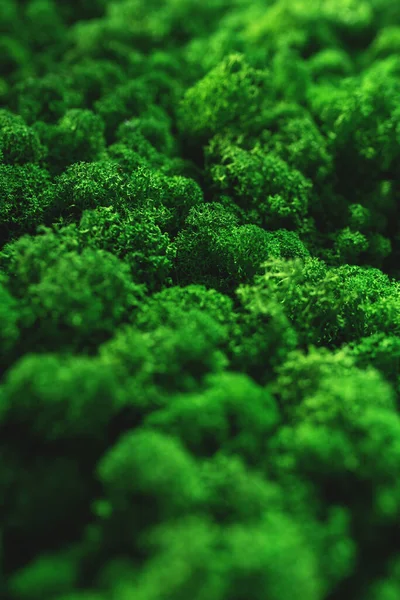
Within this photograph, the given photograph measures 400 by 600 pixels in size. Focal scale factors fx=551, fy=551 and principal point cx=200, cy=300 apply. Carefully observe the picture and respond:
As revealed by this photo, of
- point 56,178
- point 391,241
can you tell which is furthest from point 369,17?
point 56,178

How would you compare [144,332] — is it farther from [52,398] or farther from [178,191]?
[178,191]

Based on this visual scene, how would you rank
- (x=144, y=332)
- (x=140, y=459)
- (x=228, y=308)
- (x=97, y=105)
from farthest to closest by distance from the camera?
(x=97, y=105)
(x=228, y=308)
(x=144, y=332)
(x=140, y=459)

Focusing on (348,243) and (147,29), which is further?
(147,29)

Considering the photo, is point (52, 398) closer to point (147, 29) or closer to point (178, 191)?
point (178, 191)

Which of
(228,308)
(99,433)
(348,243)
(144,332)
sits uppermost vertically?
(348,243)

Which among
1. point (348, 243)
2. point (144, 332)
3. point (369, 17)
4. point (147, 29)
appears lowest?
point (144, 332)

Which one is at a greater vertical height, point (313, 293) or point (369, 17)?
point (369, 17)

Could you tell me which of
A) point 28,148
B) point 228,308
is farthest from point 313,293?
point 28,148

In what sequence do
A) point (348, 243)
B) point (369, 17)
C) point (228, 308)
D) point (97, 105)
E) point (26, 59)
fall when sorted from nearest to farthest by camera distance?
1. point (228, 308)
2. point (348, 243)
3. point (97, 105)
4. point (26, 59)
5. point (369, 17)

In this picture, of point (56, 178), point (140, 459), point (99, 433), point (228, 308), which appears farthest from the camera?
point (56, 178)
